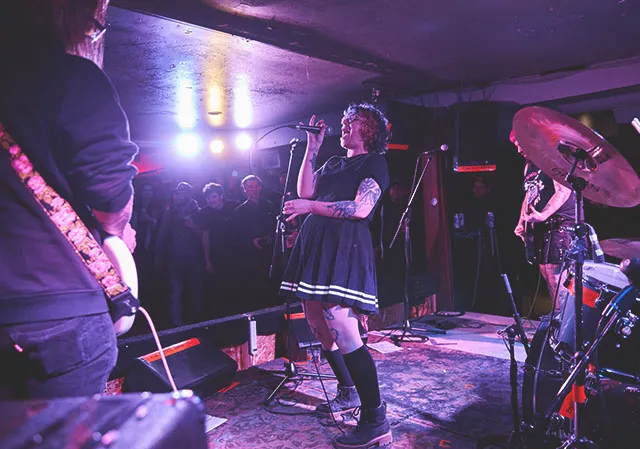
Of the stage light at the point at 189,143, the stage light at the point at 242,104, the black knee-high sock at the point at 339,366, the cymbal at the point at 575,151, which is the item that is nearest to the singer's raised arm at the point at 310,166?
the black knee-high sock at the point at 339,366

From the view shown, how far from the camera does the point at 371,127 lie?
110 inches

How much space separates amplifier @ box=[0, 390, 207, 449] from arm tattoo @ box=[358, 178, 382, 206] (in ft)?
6.37

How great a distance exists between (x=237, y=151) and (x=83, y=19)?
9.99 meters

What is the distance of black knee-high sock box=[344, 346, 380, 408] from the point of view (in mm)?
2457

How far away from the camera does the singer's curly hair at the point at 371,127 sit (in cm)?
279

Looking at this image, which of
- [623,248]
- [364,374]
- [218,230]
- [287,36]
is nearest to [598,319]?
[623,248]

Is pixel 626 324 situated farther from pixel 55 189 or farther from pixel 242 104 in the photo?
pixel 242 104

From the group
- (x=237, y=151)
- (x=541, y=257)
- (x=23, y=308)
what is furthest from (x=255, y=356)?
(x=237, y=151)

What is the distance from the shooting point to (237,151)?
11.1 meters

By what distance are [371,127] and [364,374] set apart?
4.83 feet

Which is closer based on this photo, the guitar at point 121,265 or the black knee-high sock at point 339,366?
the guitar at point 121,265

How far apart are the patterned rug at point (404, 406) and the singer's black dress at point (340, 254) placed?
2.87ft

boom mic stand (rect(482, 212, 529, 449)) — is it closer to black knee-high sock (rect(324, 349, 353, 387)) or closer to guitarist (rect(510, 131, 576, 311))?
black knee-high sock (rect(324, 349, 353, 387))

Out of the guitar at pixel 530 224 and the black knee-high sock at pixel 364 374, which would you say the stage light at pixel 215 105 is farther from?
the black knee-high sock at pixel 364 374
